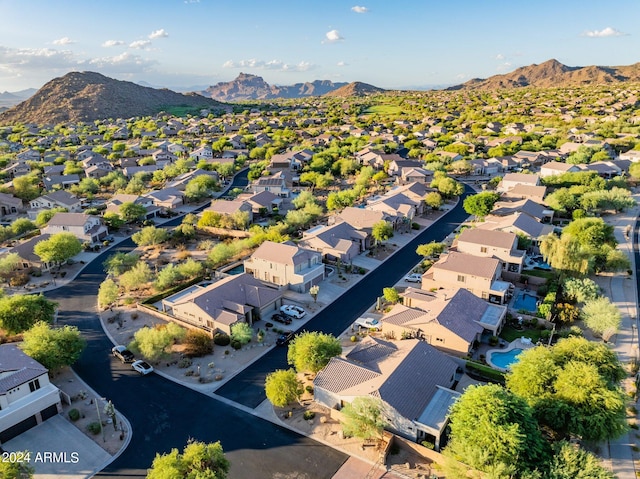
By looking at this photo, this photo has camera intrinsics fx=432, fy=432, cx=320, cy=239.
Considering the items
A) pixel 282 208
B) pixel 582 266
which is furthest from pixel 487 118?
pixel 582 266

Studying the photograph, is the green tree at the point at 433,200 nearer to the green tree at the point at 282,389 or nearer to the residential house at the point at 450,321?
the residential house at the point at 450,321

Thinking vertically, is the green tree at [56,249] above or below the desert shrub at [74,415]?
above

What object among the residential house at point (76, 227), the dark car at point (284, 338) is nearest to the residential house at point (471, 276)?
the dark car at point (284, 338)

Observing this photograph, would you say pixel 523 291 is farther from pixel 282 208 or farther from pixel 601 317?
pixel 282 208

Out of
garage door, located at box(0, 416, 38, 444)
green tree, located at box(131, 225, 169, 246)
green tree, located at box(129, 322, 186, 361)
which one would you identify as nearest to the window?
garage door, located at box(0, 416, 38, 444)

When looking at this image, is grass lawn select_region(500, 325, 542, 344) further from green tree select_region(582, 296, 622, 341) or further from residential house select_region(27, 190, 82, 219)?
residential house select_region(27, 190, 82, 219)

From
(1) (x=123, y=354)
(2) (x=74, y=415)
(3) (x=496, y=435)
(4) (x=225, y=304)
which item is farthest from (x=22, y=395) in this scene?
(3) (x=496, y=435)
